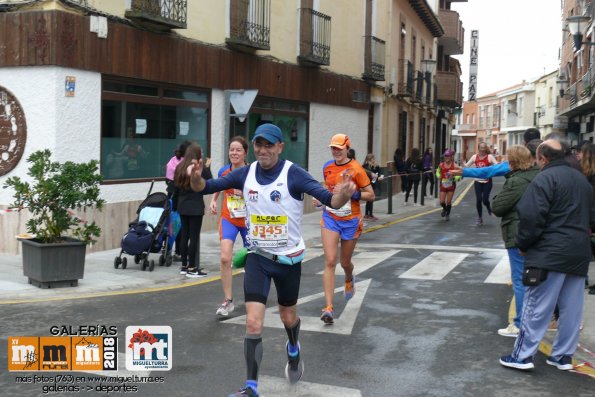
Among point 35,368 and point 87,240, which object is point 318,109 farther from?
point 35,368

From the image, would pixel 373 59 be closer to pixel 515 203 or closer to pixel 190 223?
pixel 190 223

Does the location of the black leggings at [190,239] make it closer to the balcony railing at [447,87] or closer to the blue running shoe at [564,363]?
the blue running shoe at [564,363]

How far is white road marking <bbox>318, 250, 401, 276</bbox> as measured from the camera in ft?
33.1

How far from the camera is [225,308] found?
7.25m

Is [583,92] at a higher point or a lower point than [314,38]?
lower

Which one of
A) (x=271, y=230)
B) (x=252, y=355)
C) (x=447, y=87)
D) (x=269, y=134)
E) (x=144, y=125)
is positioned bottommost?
(x=252, y=355)

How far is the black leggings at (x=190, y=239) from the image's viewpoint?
9.25m

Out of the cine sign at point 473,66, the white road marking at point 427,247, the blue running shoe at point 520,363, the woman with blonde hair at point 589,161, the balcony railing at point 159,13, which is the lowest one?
the blue running shoe at point 520,363

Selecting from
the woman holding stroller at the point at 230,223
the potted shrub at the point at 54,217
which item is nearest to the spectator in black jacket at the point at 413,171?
the potted shrub at the point at 54,217

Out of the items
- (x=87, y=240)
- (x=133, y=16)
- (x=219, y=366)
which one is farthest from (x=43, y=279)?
(x=133, y=16)

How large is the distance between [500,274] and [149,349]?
233 inches

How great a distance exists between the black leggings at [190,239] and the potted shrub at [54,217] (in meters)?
1.26

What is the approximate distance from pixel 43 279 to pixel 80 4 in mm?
4914

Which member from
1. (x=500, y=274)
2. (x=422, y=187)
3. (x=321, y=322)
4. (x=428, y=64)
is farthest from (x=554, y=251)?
(x=428, y=64)
